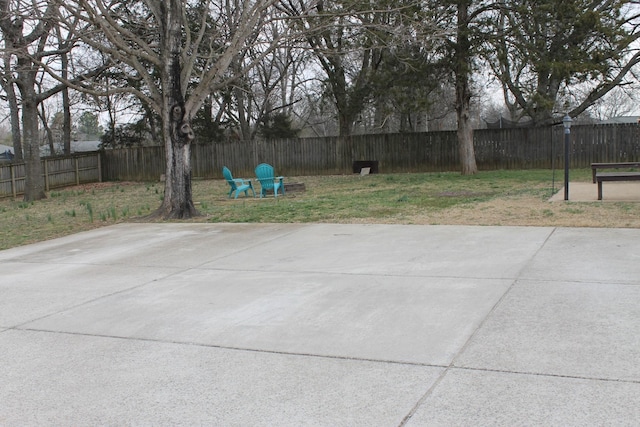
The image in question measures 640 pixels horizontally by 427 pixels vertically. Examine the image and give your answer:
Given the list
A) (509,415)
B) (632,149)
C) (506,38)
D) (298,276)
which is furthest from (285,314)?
(632,149)

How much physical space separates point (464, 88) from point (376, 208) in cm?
1096

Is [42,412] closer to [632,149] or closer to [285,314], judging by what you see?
[285,314]

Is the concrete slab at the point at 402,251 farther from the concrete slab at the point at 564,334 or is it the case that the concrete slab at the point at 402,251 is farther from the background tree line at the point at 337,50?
the background tree line at the point at 337,50

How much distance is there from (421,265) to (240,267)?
2.28 metres

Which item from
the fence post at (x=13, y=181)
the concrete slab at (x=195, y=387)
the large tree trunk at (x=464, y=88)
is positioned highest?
the large tree trunk at (x=464, y=88)

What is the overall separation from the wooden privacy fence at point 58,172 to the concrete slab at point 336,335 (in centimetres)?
1885

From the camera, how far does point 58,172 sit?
93.4ft

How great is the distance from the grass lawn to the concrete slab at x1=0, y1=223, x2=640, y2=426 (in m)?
2.06

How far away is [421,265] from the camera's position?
295 inches

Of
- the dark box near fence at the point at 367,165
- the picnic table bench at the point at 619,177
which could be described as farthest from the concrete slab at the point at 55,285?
the dark box near fence at the point at 367,165

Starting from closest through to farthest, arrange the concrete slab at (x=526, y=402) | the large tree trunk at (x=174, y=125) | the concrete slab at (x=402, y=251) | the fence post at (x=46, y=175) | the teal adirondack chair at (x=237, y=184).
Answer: the concrete slab at (x=526, y=402) → the concrete slab at (x=402, y=251) → the large tree trunk at (x=174, y=125) → the teal adirondack chair at (x=237, y=184) → the fence post at (x=46, y=175)

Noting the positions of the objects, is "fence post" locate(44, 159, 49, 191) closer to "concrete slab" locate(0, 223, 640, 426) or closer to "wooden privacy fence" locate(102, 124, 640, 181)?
"wooden privacy fence" locate(102, 124, 640, 181)

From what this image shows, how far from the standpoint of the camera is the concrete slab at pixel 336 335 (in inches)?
145

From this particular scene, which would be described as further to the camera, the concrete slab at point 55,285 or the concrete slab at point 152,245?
the concrete slab at point 152,245
